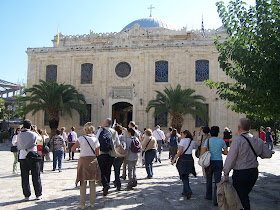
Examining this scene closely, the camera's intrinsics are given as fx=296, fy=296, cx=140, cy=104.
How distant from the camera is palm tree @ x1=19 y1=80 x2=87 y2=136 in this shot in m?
23.8

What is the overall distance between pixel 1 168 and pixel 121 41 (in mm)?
17545

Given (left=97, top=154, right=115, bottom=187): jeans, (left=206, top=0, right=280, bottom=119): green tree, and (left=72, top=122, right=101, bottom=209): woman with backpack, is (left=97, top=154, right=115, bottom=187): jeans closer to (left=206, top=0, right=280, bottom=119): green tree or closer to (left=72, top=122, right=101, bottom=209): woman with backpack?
(left=72, top=122, right=101, bottom=209): woman with backpack

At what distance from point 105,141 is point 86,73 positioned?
21.1m

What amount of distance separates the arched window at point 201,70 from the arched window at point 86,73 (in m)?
9.59

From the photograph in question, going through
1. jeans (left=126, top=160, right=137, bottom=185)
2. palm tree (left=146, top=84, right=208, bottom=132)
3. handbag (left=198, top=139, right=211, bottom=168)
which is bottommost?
jeans (left=126, top=160, right=137, bottom=185)

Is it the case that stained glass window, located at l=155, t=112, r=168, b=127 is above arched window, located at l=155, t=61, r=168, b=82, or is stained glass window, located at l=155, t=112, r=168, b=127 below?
below

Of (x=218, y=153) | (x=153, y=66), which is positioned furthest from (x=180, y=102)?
(x=218, y=153)

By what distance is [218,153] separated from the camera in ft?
21.8

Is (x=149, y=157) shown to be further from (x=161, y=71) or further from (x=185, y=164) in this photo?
(x=161, y=71)

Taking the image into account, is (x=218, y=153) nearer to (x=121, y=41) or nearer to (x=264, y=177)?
(x=264, y=177)

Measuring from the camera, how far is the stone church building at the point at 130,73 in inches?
993

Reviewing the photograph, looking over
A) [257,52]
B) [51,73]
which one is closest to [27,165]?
[257,52]

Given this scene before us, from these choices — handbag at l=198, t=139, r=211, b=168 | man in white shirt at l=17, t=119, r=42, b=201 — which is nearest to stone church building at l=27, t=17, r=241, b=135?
handbag at l=198, t=139, r=211, b=168

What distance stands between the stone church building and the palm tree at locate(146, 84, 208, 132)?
69.6 inches
